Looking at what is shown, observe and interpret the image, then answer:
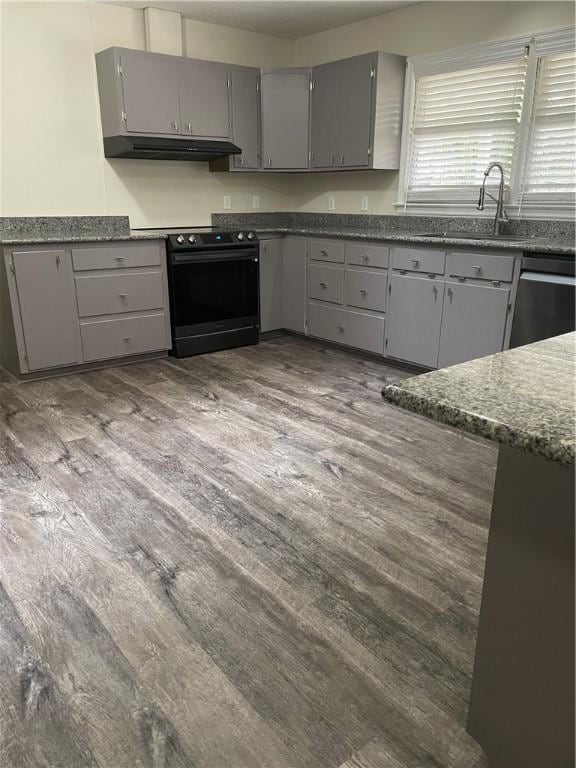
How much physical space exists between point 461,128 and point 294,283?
173 centimetres

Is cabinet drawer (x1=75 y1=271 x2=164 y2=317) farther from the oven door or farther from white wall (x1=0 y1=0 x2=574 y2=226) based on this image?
white wall (x1=0 y1=0 x2=574 y2=226)

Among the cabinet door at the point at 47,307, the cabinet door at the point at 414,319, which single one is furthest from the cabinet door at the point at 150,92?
the cabinet door at the point at 414,319

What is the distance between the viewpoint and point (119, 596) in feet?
6.14

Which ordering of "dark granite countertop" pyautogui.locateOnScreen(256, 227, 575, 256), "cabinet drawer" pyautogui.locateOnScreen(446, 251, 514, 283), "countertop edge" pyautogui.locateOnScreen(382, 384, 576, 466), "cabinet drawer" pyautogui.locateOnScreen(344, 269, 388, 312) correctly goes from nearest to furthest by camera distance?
"countertop edge" pyautogui.locateOnScreen(382, 384, 576, 466) < "dark granite countertop" pyautogui.locateOnScreen(256, 227, 575, 256) < "cabinet drawer" pyautogui.locateOnScreen(446, 251, 514, 283) < "cabinet drawer" pyautogui.locateOnScreen(344, 269, 388, 312)

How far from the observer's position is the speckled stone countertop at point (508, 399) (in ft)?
2.61

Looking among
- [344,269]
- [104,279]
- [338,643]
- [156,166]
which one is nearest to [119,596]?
[338,643]

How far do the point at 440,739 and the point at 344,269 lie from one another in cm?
351

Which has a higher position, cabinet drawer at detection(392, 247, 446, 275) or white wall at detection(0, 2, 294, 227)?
white wall at detection(0, 2, 294, 227)

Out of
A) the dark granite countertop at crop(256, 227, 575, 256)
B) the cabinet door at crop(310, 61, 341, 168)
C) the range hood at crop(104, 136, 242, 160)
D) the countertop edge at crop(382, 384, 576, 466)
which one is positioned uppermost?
the cabinet door at crop(310, 61, 341, 168)

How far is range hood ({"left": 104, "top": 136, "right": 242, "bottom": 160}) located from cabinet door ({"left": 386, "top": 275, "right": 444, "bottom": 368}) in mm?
1758

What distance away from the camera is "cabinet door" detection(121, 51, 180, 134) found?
410 centimetres

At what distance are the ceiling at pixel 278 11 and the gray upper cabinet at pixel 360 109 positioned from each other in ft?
1.15

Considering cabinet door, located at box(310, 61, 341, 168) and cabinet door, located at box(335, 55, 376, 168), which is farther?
cabinet door, located at box(310, 61, 341, 168)

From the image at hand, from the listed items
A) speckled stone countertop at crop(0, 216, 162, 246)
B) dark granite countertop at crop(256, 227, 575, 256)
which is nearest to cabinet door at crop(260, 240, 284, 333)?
dark granite countertop at crop(256, 227, 575, 256)
